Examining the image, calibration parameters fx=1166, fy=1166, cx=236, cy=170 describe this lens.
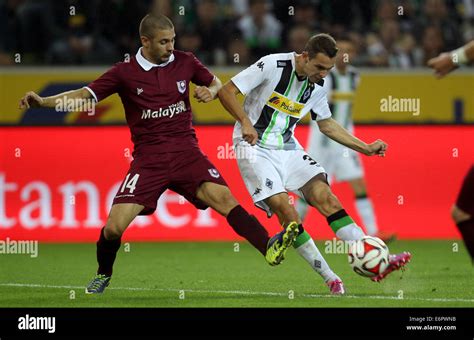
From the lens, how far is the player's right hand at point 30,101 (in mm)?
8500

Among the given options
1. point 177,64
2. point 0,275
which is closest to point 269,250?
point 177,64

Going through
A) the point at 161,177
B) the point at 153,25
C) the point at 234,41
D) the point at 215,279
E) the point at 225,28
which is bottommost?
the point at 215,279

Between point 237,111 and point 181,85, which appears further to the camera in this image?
point 181,85

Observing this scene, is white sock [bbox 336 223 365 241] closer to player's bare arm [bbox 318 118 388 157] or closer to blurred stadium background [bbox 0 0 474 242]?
player's bare arm [bbox 318 118 388 157]

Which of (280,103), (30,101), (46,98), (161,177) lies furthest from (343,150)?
(30,101)

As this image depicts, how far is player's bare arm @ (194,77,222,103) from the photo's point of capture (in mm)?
8555

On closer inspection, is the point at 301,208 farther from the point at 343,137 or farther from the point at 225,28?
the point at 225,28

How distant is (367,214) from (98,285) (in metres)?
4.27

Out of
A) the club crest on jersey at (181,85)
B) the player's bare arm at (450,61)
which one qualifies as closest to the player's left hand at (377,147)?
the club crest on jersey at (181,85)

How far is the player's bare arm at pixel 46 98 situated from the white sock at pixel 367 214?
15.0 ft

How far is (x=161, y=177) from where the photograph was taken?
354 inches

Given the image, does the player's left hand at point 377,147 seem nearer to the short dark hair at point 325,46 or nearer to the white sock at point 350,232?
the white sock at point 350,232

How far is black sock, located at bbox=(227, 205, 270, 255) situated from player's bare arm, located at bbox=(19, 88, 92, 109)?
144 centimetres

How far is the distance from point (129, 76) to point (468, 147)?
228 inches
